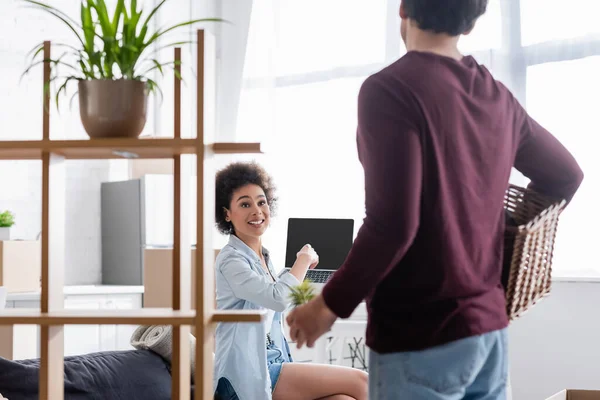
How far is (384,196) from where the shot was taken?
1279mm

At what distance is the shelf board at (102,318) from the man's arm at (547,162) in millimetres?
755

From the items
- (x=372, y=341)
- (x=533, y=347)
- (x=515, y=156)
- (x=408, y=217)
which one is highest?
(x=515, y=156)

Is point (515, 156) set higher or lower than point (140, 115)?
lower

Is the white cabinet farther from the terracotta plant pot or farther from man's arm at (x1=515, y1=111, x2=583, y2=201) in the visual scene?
man's arm at (x1=515, y1=111, x2=583, y2=201)

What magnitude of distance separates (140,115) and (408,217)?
2.52 feet

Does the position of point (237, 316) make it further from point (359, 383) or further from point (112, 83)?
point (359, 383)

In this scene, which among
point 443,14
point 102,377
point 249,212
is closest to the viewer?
point 443,14

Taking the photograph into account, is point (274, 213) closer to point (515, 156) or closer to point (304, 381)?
point (304, 381)

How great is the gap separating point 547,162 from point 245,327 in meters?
1.36

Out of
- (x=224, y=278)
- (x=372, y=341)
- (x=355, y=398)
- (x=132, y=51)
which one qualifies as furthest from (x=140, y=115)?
(x=355, y=398)

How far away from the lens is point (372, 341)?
1362 millimetres

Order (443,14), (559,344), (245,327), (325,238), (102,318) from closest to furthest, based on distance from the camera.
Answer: (443,14)
(102,318)
(245,327)
(325,238)
(559,344)

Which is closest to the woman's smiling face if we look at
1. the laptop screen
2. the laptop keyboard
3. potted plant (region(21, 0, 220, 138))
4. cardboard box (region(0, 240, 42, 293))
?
A: the laptop keyboard

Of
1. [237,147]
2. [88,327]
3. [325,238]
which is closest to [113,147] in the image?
[237,147]
